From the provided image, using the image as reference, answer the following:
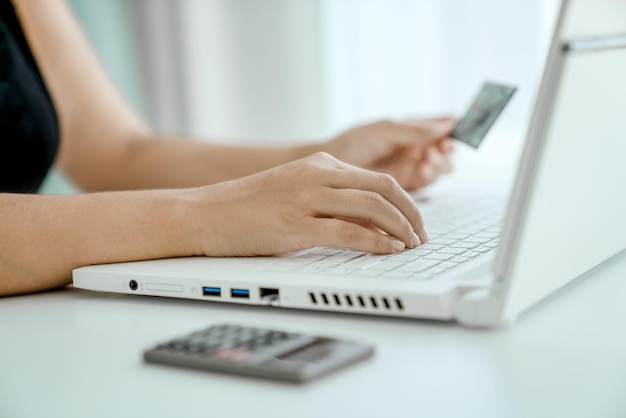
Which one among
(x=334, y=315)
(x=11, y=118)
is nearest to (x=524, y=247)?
(x=334, y=315)

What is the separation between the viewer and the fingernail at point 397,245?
0.88 m

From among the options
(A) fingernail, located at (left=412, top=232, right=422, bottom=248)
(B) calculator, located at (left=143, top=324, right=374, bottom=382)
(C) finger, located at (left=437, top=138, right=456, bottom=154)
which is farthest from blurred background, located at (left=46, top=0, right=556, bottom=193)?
(B) calculator, located at (left=143, top=324, right=374, bottom=382)

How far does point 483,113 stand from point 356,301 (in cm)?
59

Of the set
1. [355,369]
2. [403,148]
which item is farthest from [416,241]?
[403,148]

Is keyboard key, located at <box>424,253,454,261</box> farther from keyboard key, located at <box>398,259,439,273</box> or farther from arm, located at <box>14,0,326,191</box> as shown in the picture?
arm, located at <box>14,0,326,191</box>

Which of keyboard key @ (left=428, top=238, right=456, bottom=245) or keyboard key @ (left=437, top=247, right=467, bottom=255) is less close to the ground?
keyboard key @ (left=437, top=247, right=467, bottom=255)

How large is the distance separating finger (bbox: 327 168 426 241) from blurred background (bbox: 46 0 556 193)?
181 cm

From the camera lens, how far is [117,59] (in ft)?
11.6

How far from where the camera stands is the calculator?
0.61 m

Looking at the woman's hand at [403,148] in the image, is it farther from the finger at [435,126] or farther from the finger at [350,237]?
the finger at [350,237]

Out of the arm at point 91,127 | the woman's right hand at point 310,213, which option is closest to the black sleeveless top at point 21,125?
the arm at point 91,127

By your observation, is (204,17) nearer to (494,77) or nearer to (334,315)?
(494,77)

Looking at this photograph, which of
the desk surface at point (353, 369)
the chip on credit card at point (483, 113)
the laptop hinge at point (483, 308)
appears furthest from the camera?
the chip on credit card at point (483, 113)

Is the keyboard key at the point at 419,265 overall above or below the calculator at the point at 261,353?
above
